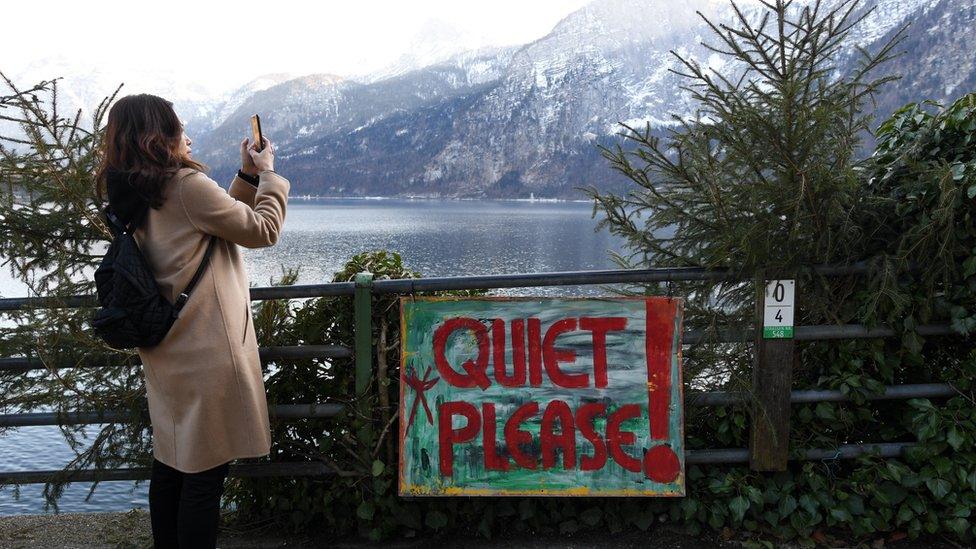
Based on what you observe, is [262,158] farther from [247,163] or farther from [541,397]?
[541,397]

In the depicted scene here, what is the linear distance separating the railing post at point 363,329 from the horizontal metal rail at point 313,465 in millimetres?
498

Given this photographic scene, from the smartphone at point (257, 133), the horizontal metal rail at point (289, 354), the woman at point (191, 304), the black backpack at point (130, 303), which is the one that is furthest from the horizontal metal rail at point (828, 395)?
the black backpack at point (130, 303)

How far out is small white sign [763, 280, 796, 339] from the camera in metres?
3.62

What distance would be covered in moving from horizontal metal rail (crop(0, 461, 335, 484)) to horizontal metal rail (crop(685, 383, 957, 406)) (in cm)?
190

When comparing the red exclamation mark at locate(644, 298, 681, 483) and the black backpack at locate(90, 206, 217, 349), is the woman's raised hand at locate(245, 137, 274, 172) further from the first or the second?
the red exclamation mark at locate(644, 298, 681, 483)

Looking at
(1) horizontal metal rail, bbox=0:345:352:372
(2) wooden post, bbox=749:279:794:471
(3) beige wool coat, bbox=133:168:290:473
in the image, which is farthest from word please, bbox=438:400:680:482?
(3) beige wool coat, bbox=133:168:290:473

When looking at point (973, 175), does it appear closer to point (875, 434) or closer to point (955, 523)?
point (875, 434)

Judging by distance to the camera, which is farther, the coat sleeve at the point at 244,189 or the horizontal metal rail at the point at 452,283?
the horizontal metal rail at the point at 452,283

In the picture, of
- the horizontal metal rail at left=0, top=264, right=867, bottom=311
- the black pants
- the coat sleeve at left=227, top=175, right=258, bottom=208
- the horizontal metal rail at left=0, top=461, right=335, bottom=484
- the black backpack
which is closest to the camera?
the black backpack

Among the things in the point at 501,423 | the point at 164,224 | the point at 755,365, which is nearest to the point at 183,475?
the point at 164,224

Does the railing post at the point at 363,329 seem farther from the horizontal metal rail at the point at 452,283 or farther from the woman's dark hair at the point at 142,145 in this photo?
the woman's dark hair at the point at 142,145

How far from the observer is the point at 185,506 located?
2.82 m

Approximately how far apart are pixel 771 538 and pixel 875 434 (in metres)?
0.81

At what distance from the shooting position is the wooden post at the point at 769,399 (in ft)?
12.0
